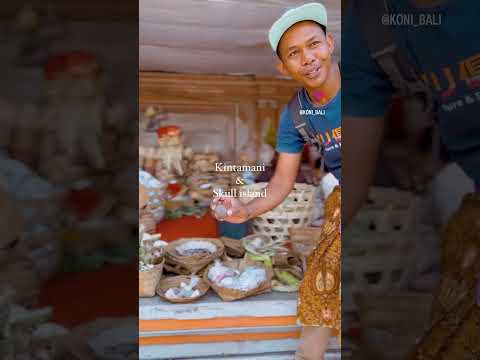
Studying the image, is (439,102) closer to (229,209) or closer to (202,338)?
(229,209)

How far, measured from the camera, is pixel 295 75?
1.68 metres

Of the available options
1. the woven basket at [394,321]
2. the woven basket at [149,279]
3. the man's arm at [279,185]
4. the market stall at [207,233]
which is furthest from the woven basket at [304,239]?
the woven basket at [149,279]

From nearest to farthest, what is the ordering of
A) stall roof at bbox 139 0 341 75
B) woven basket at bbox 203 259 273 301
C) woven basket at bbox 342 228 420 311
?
stall roof at bbox 139 0 341 75 → woven basket at bbox 203 259 273 301 → woven basket at bbox 342 228 420 311

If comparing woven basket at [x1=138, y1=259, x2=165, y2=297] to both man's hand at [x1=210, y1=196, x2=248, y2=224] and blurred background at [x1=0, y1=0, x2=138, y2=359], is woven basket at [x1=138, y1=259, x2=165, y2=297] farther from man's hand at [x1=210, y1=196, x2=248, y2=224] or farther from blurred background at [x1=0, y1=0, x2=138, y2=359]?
man's hand at [x1=210, y1=196, x2=248, y2=224]

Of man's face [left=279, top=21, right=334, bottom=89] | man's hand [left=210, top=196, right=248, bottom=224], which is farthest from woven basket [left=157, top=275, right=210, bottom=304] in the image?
man's face [left=279, top=21, right=334, bottom=89]

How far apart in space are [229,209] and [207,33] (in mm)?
733

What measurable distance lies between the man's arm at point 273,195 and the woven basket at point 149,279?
0.35 m

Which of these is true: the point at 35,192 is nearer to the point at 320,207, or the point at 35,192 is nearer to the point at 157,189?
the point at 157,189

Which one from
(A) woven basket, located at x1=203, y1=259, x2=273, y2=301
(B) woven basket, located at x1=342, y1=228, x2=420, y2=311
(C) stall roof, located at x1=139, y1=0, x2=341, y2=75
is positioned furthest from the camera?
(B) woven basket, located at x1=342, y1=228, x2=420, y2=311

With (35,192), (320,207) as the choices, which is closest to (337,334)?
(320,207)

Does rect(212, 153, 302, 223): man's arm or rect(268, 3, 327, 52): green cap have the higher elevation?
rect(268, 3, 327, 52): green cap

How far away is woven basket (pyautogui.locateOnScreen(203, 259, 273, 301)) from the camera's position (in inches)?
68.2

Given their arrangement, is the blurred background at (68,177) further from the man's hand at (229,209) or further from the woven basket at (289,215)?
the woven basket at (289,215)

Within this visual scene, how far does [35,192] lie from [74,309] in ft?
1.78
